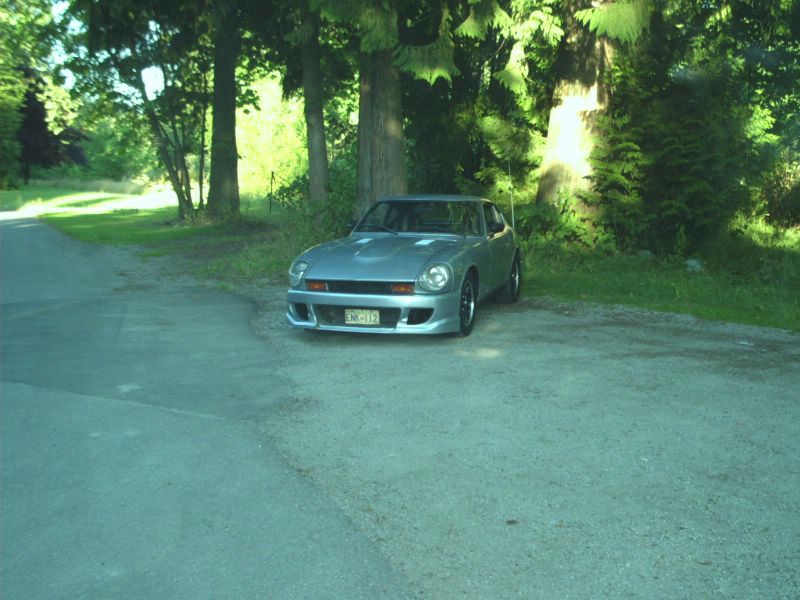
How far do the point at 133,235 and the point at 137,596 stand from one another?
2265 centimetres

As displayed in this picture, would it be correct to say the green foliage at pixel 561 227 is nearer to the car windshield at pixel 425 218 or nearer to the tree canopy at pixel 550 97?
the tree canopy at pixel 550 97

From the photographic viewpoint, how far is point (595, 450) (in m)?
5.29

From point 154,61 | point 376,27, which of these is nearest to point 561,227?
point 376,27

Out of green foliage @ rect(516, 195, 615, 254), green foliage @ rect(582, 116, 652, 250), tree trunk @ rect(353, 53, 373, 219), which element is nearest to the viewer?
green foliage @ rect(516, 195, 615, 254)

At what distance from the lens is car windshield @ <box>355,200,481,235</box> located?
1009cm

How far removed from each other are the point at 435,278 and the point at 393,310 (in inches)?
20.6

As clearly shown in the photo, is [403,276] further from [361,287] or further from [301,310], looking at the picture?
[301,310]

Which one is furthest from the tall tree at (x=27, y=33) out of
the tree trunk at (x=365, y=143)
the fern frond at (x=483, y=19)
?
the fern frond at (x=483, y=19)

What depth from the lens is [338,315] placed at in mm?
8688

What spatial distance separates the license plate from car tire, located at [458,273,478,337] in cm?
86

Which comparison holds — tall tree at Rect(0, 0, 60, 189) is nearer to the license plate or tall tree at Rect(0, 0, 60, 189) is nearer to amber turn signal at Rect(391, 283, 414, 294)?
the license plate

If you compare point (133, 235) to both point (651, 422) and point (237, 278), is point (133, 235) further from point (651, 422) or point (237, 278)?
point (651, 422)

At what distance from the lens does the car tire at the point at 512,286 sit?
11.4 m

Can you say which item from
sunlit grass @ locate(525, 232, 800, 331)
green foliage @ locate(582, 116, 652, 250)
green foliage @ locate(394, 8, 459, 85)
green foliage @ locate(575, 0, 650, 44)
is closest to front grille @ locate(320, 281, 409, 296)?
sunlit grass @ locate(525, 232, 800, 331)
